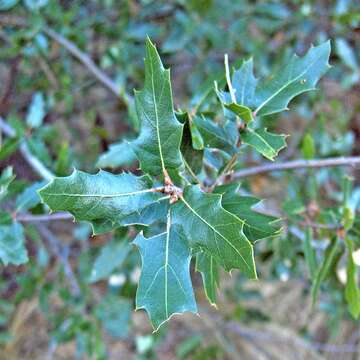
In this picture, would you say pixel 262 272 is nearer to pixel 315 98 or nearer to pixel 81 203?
pixel 315 98

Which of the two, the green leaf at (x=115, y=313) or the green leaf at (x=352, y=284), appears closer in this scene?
the green leaf at (x=352, y=284)

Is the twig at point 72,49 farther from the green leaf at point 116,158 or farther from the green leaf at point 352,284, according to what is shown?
the green leaf at point 352,284

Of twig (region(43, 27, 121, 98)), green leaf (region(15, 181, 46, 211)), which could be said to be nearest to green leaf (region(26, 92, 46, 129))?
twig (region(43, 27, 121, 98))

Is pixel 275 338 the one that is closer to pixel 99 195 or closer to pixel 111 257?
pixel 111 257

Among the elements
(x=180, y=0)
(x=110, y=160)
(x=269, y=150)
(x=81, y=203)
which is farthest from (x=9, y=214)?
(x=180, y=0)

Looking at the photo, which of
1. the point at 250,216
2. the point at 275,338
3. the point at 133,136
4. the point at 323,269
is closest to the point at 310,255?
the point at 323,269

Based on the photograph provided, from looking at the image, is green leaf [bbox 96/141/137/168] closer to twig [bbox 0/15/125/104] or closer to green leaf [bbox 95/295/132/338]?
twig [bbox 0/15/125/104]

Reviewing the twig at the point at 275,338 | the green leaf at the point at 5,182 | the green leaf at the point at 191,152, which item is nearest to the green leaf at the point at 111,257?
the green leaf at the point at 5,182
